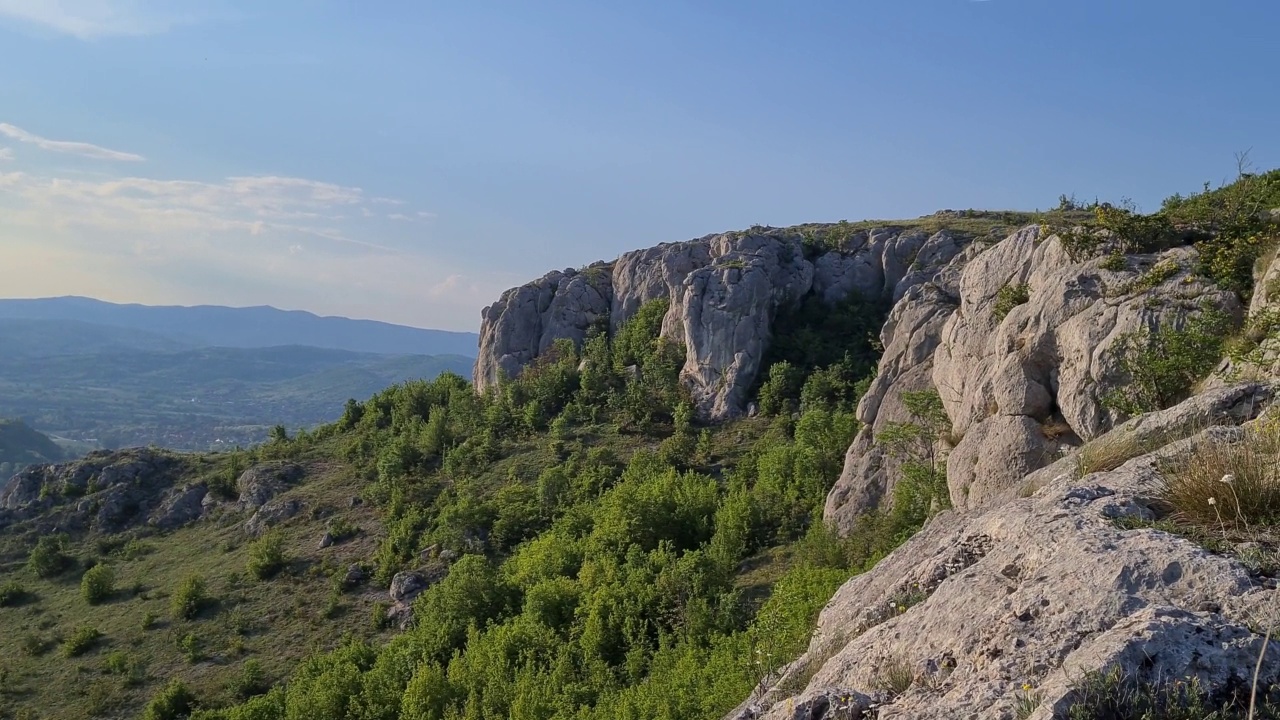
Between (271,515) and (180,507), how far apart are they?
9.49 meters

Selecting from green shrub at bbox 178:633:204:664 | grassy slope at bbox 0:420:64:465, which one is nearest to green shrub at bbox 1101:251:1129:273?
green shrub at bbox 178:633:204:664

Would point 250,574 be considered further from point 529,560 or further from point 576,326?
point 576,326

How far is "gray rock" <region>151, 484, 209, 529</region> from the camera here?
47.8 m

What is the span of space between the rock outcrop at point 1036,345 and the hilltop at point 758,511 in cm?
9

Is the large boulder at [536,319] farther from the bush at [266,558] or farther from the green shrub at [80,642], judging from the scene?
the green shrub at [80,642]

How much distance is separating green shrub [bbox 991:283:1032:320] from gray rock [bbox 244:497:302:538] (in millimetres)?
38200

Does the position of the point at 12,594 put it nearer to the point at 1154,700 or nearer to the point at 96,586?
the point at 96,586

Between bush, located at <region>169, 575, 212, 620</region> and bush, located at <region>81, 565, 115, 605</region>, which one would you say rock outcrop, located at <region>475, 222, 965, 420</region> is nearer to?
bush, located at <region>169, 575, 212, 620</region>

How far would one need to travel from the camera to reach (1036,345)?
53.4 ft

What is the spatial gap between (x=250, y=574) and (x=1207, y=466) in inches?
1574

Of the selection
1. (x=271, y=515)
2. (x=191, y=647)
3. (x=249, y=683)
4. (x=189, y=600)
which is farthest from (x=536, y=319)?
(x=249, y=683)

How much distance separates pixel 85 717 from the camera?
28.1 m

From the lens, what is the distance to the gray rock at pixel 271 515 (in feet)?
141

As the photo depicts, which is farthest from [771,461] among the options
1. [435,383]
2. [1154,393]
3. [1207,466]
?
[435,383]
